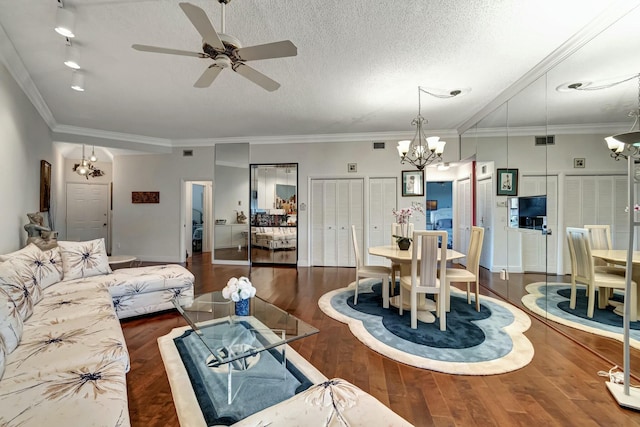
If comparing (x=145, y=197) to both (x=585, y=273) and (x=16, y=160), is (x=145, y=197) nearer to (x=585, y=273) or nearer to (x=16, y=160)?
(x=16, y=160)

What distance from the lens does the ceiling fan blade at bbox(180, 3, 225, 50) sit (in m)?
1.54

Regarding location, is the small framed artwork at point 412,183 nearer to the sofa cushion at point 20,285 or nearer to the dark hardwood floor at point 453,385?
the dark hardwood floor at point 453,385

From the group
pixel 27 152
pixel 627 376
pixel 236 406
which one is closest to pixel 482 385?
pixel 627 376

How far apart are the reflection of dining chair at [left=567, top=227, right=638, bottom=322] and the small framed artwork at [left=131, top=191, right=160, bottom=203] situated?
730 cm

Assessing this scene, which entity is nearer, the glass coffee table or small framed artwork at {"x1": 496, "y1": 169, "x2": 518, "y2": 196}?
the glass coffee table

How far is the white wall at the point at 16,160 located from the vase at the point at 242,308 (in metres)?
3.03

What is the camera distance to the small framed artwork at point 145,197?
6359 millimetres

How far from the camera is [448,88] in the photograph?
360 cm

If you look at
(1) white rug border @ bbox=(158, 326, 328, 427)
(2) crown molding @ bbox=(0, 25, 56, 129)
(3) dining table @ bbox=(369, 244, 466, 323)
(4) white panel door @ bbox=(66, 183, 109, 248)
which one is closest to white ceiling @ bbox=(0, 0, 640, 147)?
(2) crown molding @ bbox=(0, 25, 56, 129)

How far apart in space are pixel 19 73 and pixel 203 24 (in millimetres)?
3189

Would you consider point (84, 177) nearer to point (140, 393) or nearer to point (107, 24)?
point (107, 24)

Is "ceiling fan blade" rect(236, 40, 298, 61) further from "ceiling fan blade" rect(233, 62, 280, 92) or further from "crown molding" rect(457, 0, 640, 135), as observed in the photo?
"crown molding" rect(457, 0, 640, 135)

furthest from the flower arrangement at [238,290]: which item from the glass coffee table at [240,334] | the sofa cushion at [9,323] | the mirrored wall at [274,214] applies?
the mirrored wall at [274,214]

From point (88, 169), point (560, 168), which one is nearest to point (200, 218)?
point (88, 169)
